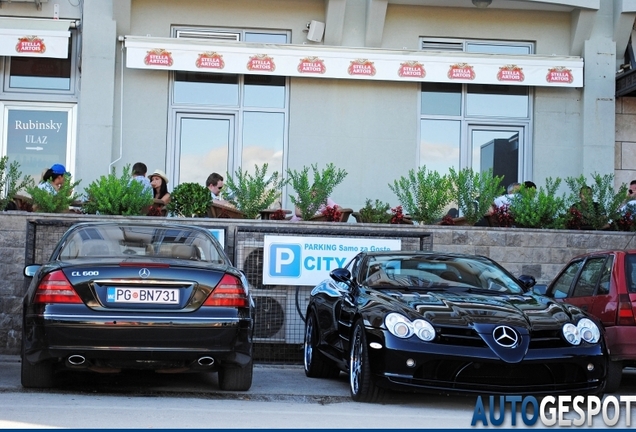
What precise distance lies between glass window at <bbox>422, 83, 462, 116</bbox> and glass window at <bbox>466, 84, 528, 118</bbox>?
21 cm

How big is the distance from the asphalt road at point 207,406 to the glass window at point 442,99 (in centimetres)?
896

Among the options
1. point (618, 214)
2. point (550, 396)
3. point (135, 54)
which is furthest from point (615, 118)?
point (550, 396)

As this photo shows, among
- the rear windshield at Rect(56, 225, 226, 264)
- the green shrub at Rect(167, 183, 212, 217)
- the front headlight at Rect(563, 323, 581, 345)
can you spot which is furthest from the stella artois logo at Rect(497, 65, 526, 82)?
the front headlight at Rect(563, 323, 581, 345)

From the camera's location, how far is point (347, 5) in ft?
58.3

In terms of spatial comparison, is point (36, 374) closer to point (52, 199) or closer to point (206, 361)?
point (206, 361)

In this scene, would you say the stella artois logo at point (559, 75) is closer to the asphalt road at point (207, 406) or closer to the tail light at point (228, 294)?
the asphalt road at point (207, 406)

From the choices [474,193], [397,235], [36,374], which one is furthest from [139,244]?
[474,193]

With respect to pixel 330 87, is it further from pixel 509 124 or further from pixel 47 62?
pixel 47 62

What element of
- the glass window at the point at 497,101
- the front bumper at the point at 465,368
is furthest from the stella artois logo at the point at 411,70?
the front bumper at the point at 465,368

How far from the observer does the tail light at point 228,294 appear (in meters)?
8.18

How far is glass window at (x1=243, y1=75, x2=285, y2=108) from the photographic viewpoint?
59.2 ft

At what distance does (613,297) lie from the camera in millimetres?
9719

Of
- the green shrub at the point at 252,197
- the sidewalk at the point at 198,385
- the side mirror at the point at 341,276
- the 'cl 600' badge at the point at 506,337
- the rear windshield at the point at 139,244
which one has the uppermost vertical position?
the green shrub at the point at 252,197

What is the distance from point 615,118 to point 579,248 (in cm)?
555
